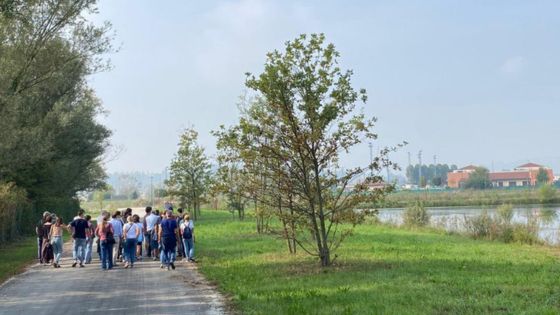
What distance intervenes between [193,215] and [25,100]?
20733mm

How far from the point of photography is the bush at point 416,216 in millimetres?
37531

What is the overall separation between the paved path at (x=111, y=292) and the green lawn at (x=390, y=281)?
0.64m

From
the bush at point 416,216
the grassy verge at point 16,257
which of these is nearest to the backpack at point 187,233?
the grassy verge at point 16,257

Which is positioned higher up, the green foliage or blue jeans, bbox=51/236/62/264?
the green foliage

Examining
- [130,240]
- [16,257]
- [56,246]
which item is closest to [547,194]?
[16,257]

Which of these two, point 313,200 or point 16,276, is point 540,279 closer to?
point 313,200

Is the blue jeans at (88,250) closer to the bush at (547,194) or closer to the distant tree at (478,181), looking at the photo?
the bush at (547,194)

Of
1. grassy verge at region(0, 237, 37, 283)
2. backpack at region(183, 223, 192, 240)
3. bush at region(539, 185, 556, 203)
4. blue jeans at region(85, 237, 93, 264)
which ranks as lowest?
grassy verge at region(0, 237, 37, 283)

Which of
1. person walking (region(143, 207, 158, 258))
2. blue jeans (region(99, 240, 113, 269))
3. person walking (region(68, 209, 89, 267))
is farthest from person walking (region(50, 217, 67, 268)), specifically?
person walking (region(143, 207, 158, 258))

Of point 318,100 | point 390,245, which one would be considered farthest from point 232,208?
point 318,100

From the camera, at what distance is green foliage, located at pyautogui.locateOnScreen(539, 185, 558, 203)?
204 feet

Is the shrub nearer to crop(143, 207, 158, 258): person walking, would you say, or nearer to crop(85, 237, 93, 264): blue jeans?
crop(143, 207, 158, 258): person walking

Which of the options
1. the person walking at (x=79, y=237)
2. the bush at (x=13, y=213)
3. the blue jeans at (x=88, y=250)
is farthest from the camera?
the bush at (x=13, y=213)

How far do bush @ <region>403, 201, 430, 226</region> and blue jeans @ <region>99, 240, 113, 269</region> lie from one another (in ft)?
76.2
